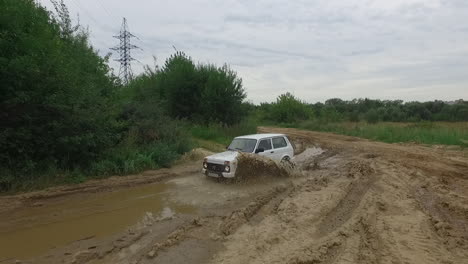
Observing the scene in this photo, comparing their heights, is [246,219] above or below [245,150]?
below

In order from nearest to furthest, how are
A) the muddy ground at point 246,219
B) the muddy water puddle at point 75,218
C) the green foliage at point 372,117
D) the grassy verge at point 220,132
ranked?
the muddy ground at point 246,219
the muddy water puddle at point 75,218
the grassy verge at point 220,132
the green foliage at point 372,117

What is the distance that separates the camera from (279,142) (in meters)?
14.7

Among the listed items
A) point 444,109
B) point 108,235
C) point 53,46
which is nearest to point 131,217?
point 108,235

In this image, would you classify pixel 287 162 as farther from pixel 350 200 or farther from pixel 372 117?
pixel 372 117

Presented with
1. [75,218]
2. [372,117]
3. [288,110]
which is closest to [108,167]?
[75,218]

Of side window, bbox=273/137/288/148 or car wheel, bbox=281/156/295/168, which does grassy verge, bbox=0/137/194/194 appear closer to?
side window, bbox=273/137/288/148

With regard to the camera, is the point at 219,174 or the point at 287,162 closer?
the point at 219,174

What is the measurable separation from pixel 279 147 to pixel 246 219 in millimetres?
6063

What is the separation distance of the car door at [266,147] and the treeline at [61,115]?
4.32 metres

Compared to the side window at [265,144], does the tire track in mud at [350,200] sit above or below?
below

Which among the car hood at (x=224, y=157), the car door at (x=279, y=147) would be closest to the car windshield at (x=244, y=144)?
the car hood at (x=224, y=157)

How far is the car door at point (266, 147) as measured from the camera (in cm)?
1380

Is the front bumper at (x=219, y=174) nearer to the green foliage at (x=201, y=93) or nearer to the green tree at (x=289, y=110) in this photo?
the green foliage at (x=201, y=93)

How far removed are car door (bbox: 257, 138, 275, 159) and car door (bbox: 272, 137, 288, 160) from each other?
19cm
